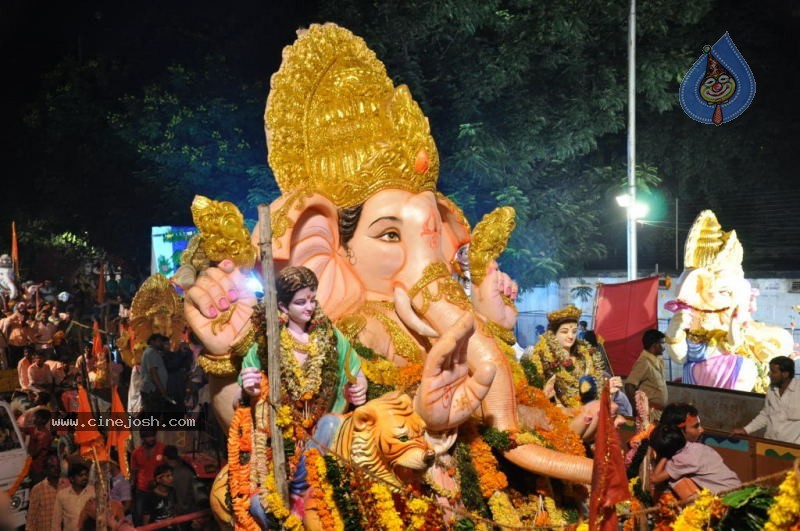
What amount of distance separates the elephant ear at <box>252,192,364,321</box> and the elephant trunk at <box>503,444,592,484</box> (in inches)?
58.8

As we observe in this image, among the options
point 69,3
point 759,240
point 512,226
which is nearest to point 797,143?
point 759,240

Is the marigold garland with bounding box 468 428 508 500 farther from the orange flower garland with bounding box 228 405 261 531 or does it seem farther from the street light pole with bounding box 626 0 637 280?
the street light pole with bounding box 626 0 637 280

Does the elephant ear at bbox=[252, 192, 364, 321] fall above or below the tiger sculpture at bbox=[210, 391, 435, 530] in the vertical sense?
above

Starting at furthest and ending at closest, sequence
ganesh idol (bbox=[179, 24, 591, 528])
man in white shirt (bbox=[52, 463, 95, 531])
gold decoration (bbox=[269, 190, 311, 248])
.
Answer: man in white shirt (bbox=[52, 463, 95, 531]), gold decoration (bbox=[269, 190, 311, 248]), ganesh idol (bbox=[179, 24, 591, 528])

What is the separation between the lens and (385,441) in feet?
15.2

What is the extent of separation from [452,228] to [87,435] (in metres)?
3.36

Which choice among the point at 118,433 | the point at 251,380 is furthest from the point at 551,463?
the point at 118,433

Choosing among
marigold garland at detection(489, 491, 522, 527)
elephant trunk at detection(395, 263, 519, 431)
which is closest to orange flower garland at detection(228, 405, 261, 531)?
elephant trunk at detection(395, 263, 519, 431)

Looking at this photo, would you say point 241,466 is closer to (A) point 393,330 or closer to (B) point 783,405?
(A) point 393,330

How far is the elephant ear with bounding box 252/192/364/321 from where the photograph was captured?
582 cm

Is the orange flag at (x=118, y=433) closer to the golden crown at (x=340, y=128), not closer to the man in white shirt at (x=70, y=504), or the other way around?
the man in white shirt at (x=70, y=504)

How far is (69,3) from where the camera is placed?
52.2ft

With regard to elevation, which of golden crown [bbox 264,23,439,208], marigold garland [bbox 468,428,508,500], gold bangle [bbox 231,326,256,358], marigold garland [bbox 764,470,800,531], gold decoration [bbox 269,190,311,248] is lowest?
marigold garland [bbox 468,428,508,500]

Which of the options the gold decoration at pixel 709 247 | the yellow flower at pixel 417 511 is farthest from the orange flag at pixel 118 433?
the gold decoration at pixel 709 247
